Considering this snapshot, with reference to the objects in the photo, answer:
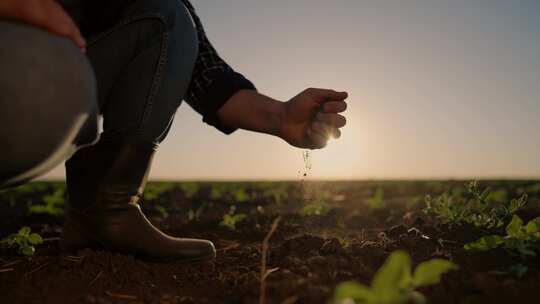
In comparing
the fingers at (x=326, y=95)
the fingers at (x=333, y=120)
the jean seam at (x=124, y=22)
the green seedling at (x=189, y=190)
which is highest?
the jean seam at (x=124, y=22)

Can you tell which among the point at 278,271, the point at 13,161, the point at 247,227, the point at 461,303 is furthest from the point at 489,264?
the point at 247,227

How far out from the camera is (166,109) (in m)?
2.36

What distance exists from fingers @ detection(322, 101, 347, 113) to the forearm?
11.7 inches

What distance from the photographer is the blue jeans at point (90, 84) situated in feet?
4.75

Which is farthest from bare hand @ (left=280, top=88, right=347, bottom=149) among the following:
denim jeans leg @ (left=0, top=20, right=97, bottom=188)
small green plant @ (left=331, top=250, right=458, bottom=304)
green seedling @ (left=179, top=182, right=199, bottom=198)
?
green seedling @ (left=179, top=182, right=199, bottom=198)

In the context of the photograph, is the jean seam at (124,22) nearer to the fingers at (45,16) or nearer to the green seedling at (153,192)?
the fingers at (45,16)

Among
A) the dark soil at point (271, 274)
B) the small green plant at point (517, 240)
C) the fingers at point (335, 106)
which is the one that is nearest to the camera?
the dark soil at point (271, 274)

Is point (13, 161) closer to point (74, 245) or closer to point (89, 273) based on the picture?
point (89, 273)

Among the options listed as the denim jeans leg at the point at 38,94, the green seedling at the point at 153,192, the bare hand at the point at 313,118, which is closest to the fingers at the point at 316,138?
the bare hand at the point at 313,118

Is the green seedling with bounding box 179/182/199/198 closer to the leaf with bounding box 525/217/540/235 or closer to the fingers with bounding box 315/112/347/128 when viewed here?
the fingers with bounding box 315/112/347/128

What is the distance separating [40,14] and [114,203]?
3.47 ft

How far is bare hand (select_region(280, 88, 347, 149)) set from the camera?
220cm

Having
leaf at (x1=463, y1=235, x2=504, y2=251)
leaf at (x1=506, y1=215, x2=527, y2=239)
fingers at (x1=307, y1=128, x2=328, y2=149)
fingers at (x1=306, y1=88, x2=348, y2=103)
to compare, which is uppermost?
fingers at (x1=306, y1=88, x2=348, y2=103)

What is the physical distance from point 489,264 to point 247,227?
99.5 inches
